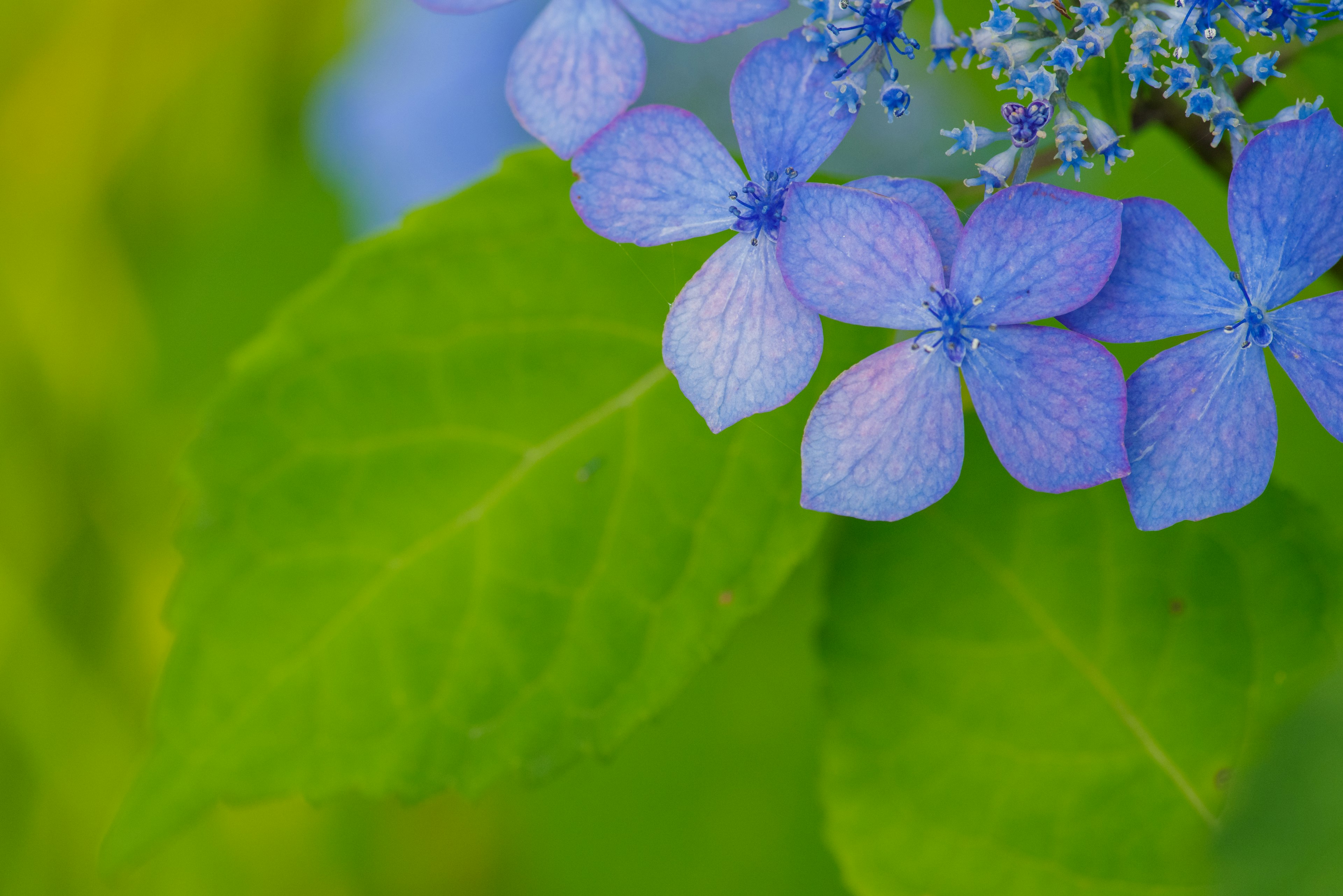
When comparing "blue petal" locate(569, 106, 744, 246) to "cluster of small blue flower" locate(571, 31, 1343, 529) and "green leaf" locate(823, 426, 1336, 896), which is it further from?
"green leaf" locate(823, 426, 1336, 896)

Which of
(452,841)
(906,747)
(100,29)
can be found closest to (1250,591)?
(906,747)

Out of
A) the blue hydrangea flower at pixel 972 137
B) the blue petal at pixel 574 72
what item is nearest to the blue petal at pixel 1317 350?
the blue hydrangea flower at pixel 972 137

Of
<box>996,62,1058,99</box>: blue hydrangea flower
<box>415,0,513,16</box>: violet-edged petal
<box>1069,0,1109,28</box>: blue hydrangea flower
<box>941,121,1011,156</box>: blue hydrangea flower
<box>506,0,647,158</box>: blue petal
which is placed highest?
<box>415,0,513,16</box>: violet-edged petal

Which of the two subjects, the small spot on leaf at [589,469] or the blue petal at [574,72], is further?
the small spot on leaf at [589,469]

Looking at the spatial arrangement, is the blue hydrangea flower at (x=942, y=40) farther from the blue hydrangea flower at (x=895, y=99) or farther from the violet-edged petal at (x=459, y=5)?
the violet-edged petal at (x=459, y=5)

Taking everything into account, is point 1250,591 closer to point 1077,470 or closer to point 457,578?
point 1077,470

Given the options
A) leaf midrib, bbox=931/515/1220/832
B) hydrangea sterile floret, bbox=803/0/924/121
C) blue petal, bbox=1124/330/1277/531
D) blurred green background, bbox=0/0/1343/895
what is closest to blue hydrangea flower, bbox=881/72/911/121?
hydrangea sterile floret, bbox=803/0/924/121
